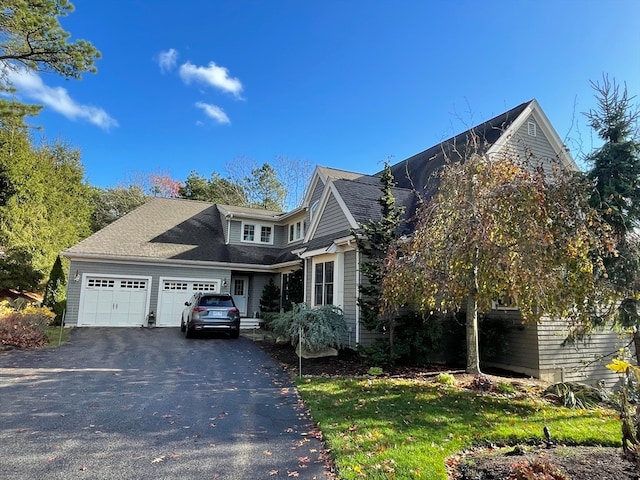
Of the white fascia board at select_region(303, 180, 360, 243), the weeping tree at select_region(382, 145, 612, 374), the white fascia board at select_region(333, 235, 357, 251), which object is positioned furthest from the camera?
the white fascia board at select_region(303, 180, 360, 243)

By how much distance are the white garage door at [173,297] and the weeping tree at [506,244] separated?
1307 cm

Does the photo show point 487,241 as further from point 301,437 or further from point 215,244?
point 215,244

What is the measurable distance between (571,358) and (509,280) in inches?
256

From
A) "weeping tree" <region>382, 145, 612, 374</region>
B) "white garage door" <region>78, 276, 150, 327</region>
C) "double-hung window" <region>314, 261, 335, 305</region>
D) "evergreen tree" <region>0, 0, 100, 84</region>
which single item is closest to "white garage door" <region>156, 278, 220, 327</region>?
"white garage door" <region>78, 276, 150, 327</region>

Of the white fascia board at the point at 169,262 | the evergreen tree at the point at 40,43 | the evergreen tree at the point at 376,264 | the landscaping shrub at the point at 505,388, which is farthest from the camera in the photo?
the white fascia board at the point at 169,262

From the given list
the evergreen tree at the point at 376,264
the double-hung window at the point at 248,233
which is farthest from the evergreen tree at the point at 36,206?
the evergreen tree at the point at 376,264

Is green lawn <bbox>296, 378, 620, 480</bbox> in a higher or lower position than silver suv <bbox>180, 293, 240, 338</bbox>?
lower

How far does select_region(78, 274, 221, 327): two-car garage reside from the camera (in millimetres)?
16766

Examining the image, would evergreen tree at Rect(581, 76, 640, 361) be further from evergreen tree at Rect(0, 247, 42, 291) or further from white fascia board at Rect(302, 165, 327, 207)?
evergreen tree at Rect(0, 247, 42, 291)

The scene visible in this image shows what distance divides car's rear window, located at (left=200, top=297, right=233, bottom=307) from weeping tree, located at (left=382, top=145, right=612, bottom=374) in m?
7.99

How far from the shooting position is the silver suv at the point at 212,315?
1346cm

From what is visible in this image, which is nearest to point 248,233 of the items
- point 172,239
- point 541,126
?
point 172,239

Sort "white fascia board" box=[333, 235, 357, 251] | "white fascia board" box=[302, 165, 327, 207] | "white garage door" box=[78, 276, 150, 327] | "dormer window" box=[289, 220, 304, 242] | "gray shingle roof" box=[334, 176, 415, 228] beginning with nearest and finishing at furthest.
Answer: "white fascia board" box=[333, 235, 357, 251] → "gray shingle roof" box=[334, 176, 415, 228] → "white garage door" box=[78, 276, 150, 327] → "white fascia board" box=[302, 165, 327, 207] → "dormer window" box=[289, 220, 304, 242]

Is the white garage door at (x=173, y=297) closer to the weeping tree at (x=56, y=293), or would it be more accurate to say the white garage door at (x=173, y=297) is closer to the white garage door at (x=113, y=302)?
the white garage door at (x=113, y=302)
